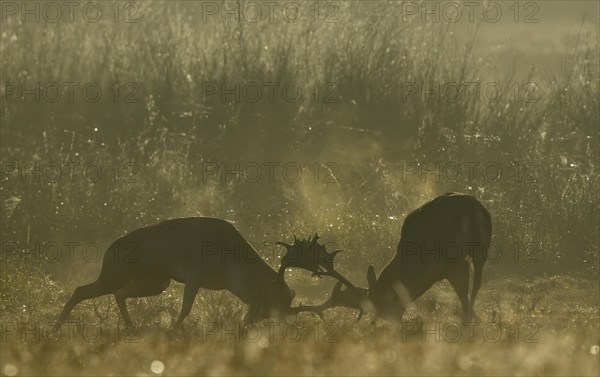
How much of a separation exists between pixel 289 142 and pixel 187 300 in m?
15.2

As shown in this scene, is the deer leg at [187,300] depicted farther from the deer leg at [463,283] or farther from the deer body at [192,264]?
the deer leg at [463,283]

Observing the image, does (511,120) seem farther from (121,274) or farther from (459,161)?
(121,274)

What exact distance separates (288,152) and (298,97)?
1266 mm

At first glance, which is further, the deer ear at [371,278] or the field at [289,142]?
the field at [289,142]

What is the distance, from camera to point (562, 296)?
2238 cm

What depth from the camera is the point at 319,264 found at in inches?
626

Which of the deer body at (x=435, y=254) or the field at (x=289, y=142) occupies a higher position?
the deer body at (x=435, y=254)

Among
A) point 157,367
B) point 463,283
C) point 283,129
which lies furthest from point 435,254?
point 283,129

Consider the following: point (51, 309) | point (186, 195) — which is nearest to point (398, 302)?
point (51, 309)

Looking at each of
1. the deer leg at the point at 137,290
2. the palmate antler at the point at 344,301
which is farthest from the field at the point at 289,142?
the palmate antler at the point at 344,301

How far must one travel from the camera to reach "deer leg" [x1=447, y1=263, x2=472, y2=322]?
16938 millimetres

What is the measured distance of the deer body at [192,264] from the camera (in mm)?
16188

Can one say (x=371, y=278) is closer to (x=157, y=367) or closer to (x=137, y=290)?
(x=137, y=290)

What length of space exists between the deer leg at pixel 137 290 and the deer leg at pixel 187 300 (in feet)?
2.22
